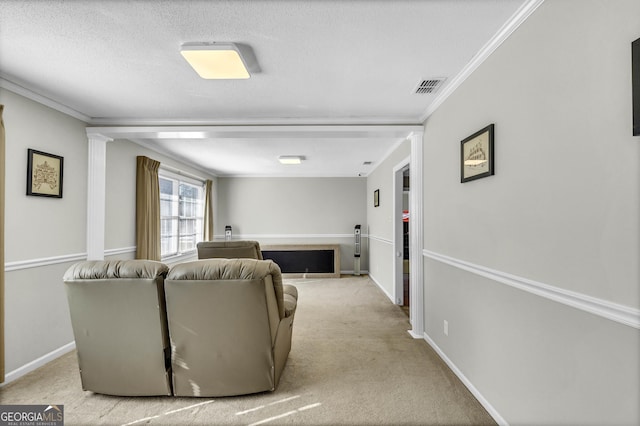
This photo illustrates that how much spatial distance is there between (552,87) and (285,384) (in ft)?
8.38

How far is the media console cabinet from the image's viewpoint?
24.3 ft

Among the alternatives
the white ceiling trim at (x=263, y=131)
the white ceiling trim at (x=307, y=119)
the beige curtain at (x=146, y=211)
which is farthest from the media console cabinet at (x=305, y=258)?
the white ceiling trim at (x=307, y=119)

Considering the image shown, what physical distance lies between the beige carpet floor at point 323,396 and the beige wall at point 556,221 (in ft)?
1.21

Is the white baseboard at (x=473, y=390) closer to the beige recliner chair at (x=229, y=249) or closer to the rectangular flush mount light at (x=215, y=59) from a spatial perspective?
the beige recliner chair at (x=229, y=249)

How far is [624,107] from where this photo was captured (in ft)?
3.92

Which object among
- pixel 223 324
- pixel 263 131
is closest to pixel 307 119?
pixel 263 131

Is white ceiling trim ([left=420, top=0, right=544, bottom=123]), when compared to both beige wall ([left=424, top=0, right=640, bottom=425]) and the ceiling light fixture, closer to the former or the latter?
beige wall ([left=424, top=0, right=640, bottom=425])

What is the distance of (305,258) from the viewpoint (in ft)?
24.5

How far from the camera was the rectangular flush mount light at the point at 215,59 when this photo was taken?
Result: 2.02 metres

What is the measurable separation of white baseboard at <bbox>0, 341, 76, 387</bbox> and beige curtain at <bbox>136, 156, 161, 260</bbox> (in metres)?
1.35

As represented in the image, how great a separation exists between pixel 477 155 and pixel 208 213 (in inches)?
237

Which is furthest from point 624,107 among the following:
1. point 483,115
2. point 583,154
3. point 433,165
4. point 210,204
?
point 210,204

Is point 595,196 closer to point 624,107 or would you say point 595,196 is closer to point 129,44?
point 624,107

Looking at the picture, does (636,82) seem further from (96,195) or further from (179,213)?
(179,213)
